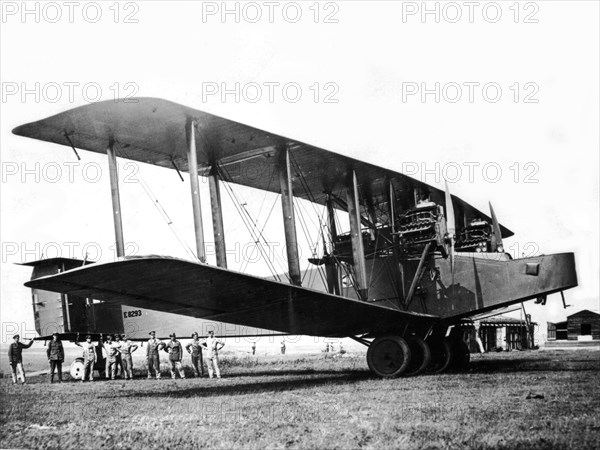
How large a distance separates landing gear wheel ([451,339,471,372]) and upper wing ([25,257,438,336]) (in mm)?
2067

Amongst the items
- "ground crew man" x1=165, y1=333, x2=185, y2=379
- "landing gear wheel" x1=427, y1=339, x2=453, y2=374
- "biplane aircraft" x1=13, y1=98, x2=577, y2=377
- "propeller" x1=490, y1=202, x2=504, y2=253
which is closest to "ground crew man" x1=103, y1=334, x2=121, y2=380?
"ground crew man" x1=165, y1=333, x2=185, y2=379

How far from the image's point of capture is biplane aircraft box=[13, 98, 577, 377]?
8.91 metres

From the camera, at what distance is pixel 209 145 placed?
10562 millimetres

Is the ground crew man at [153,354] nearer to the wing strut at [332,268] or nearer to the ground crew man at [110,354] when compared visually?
the ground crew man at [110,354]

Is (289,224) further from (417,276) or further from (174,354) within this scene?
(174,354)

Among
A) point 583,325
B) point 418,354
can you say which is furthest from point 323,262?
point 583,325

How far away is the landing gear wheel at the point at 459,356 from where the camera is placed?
44.7ft

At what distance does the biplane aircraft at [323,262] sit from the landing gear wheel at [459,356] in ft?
0.13

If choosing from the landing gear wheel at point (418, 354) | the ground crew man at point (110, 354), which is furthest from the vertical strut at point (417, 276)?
the ground crew man at point (110, 354)

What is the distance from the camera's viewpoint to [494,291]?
11750mm

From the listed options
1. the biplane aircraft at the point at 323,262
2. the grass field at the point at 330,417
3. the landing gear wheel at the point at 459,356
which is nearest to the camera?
the grass field at the point at 330,417

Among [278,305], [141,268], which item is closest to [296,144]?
[278,305]

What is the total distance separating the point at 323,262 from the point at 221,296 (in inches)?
166

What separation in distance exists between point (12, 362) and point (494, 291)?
10896 millimetres
